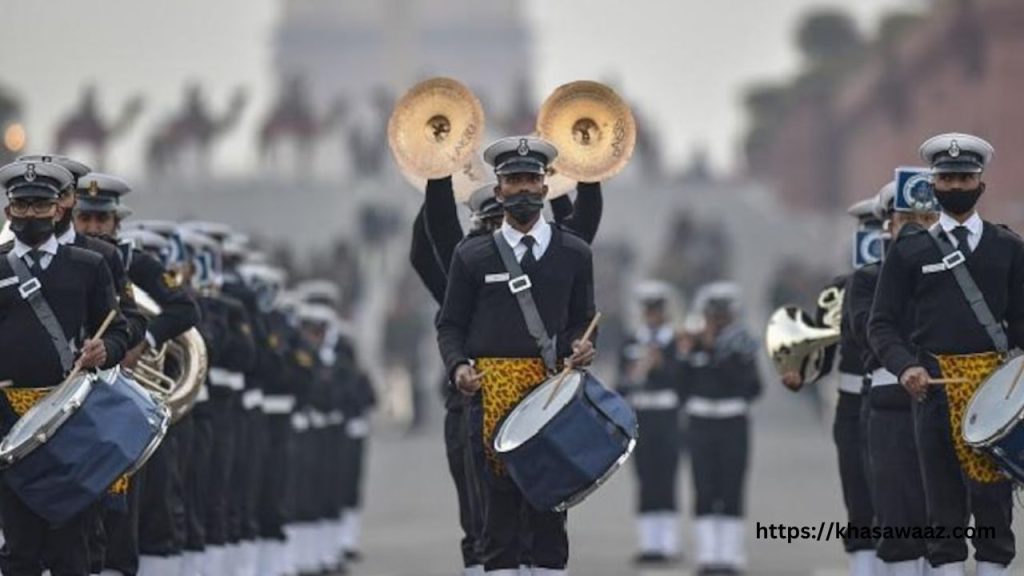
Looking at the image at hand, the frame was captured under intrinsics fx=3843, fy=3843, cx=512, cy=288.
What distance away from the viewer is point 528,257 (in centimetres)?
1756

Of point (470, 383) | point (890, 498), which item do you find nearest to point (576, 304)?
point (470, 383)

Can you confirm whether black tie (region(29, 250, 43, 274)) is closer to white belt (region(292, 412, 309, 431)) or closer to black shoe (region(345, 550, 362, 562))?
white belt (region(292, 412, 309, 431))

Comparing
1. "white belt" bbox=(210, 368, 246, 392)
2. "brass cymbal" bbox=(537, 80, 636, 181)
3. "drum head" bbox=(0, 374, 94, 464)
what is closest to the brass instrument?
"brass cymbal" bbox=(537, 80, 636, 181)

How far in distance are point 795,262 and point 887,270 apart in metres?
54.0

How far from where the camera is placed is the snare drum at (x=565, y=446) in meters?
16.9

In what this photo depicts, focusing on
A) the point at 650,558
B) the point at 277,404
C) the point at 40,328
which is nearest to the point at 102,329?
the point at 40,328

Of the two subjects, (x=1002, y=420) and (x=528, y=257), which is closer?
(x=1002, y=420)

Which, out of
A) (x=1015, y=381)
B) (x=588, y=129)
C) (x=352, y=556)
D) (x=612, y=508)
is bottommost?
(x=612, y=508)

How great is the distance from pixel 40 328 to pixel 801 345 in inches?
247

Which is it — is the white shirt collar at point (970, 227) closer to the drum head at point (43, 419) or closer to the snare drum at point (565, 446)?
the snare drum at point (565, 446)

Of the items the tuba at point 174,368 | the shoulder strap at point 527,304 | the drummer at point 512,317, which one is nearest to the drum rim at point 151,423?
the drummer at point 512,317

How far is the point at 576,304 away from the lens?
697 inches

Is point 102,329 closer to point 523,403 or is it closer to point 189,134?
point 523,403

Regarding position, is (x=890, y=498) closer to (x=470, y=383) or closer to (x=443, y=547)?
(x=470, y=383)
